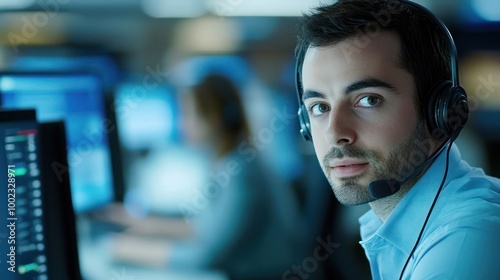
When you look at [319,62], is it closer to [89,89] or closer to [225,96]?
[89,89]

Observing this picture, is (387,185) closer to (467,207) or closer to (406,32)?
(467,207)

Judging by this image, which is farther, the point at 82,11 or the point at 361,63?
the point at 82,11

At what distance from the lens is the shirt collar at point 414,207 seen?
102cm

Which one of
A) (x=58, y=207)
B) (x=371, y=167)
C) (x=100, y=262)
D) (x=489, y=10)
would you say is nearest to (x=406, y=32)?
(x=371, y=167)

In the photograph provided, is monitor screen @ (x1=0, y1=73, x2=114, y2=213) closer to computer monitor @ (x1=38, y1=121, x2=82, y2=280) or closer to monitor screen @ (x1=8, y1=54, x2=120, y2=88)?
computer monitor @ (x1=38, y1=121, x2=82, y2=280)

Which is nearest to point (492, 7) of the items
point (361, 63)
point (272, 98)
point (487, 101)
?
point (487, 101)

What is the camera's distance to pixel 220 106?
2588 mm

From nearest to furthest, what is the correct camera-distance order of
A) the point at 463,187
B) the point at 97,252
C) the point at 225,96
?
the point at 463,187, the point at 97,252, the point at 225,96

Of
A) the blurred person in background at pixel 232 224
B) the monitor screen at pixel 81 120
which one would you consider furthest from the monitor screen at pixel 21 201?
the blurred person in background at pixel 232 224

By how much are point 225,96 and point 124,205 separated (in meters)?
0.76

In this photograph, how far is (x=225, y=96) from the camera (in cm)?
260

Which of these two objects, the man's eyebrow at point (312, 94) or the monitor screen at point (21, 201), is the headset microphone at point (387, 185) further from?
the monitor screen at point (21, 201)

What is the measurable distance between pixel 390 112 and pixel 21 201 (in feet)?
2.06

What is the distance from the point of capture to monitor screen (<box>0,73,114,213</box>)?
1721 millimetres
